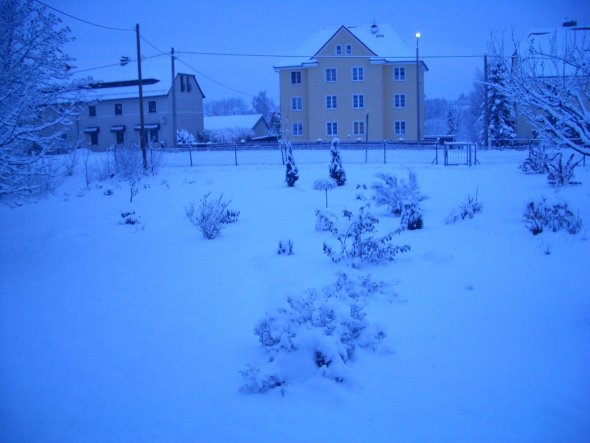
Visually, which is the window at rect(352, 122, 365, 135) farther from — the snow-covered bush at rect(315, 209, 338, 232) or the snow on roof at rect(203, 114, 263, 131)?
the snow-covered bush at rect(315, 209, 338, 232)

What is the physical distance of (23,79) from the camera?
923cm

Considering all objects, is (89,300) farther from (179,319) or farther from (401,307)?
(401,307)

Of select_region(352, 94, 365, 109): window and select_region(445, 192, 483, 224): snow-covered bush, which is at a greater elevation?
select_region(352, 94, 365, 109): window

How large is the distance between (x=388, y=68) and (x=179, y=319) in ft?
139

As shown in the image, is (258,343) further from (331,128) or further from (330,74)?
(330,74)

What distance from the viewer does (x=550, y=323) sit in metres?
6.02

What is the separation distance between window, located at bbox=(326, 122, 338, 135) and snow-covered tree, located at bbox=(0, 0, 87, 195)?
36.0 meters

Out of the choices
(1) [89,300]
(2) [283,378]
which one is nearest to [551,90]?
(2) [283,378]

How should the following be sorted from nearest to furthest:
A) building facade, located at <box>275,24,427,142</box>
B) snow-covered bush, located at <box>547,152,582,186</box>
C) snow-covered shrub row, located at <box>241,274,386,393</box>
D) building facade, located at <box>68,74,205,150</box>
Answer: snow-covered shrub row, located at <box>241,274,386,393</box>, snow-covered bush, located at <box>547,152,582,186</box>, building facade, located at <box>275,24,427,142</box>, building facade, located at <box>68,74,205,150</box>

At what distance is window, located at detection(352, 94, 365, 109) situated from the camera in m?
44.8

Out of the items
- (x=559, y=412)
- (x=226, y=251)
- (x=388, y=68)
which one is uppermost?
(x=388, y=68)

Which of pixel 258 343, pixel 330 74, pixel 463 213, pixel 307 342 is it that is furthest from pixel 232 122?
pixel 307 342

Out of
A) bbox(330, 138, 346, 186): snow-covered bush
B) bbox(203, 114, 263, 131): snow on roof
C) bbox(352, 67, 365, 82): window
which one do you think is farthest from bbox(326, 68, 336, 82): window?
bbox(330, 138, 346, 186): snow-covered bush

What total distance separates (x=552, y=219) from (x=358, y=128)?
1437 inches
